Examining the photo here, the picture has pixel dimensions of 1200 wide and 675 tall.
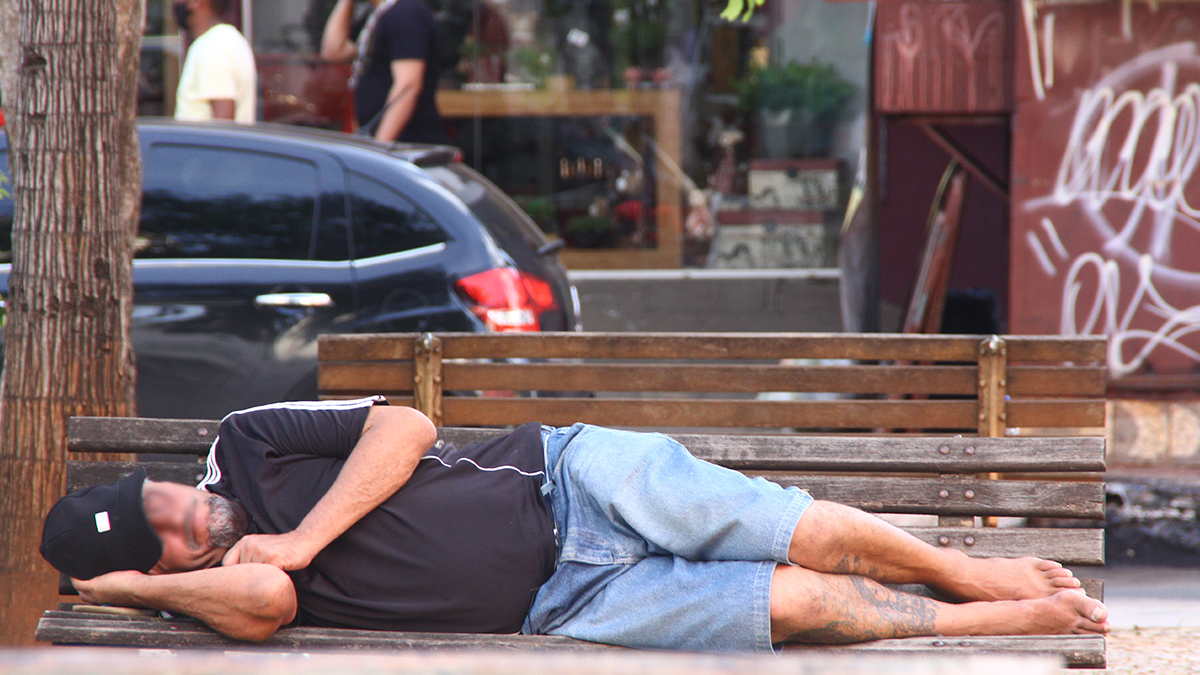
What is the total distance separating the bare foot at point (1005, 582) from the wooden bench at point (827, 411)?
0.18m

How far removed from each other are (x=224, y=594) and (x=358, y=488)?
0.37 meters

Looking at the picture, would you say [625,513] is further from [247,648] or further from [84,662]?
[84,662]

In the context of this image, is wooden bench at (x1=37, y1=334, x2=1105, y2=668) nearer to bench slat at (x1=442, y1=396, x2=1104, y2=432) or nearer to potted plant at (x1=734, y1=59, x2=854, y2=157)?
bench slat at (x1=442, y1=396, x2=1104, y2=432)

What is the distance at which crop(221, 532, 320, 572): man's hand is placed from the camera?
277 centimetres

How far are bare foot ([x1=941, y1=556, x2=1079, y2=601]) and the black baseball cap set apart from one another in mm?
1889

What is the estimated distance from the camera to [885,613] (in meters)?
2.80

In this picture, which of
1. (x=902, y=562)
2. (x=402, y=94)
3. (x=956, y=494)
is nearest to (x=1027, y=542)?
(x=956, y=494)

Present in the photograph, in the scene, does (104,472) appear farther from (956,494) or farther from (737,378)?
(956,494)

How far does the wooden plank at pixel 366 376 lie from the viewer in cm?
404

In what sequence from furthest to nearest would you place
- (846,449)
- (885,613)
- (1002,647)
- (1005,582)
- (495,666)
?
(846,449) → (1005,582) → (885,613) → (1002,647) → (495,666)

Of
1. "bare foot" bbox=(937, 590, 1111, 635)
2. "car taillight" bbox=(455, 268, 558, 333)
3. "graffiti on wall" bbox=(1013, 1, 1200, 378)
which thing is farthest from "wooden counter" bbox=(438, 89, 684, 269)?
"bare foot" bbox=(937, 590, 1111, 635)

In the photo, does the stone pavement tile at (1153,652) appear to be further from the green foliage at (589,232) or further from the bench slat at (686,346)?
the green foliage at (589,232)

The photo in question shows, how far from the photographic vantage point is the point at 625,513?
2.86 meters

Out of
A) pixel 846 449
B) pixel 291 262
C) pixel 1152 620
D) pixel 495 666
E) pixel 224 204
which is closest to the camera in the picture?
pixel 495 666
